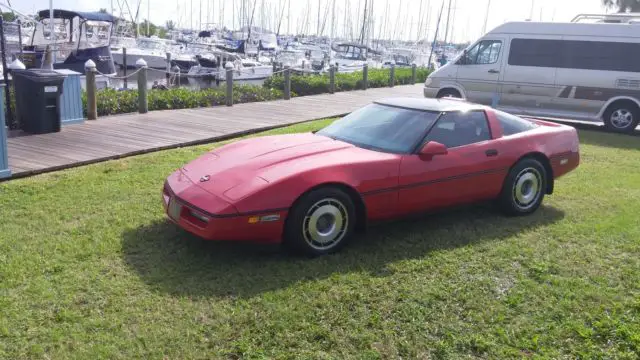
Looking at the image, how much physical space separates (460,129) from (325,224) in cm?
192

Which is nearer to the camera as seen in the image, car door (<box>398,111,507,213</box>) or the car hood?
the car hood

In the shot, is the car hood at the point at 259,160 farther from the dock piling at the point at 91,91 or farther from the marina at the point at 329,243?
the dock piling at the point at 91,91

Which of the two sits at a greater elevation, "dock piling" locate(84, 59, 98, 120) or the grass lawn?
"dock piling" locate(84, 59, 98, 120)

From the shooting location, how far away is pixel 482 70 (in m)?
15.0

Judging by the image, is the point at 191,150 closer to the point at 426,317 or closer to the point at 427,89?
the point at 426,317

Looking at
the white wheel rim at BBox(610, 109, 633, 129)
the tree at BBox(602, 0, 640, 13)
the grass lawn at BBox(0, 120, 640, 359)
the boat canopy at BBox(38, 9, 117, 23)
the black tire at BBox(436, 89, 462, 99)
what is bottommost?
the grass lawn at BBox(0, 120, 640, 359)

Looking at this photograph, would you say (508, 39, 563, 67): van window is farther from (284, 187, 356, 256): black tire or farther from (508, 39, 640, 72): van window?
(284, 187, 356, 256): black tire

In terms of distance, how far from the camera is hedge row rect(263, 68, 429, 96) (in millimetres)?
18609

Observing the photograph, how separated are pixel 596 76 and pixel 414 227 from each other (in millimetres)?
10209

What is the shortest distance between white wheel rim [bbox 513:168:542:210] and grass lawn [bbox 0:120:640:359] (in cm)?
20

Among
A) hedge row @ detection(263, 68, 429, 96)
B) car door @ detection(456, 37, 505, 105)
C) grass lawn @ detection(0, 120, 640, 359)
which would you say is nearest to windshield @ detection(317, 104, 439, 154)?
grass lawn @ detection(0, 120, 640, 359)

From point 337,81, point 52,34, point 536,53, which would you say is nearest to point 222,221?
point 536,53

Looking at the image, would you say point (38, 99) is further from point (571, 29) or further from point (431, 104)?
point (571, 29)

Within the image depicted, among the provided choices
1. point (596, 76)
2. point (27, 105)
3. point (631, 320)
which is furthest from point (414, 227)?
point (596, 76)
